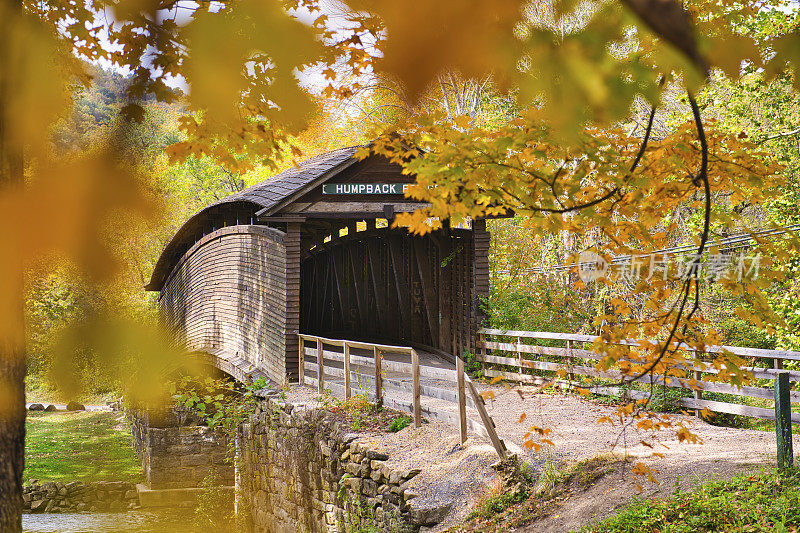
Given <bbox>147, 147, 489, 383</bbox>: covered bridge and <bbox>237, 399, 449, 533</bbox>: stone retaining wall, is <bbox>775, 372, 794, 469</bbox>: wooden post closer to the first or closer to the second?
<bbox>237, 399, 449, 533</bbox>: stone retaining wall

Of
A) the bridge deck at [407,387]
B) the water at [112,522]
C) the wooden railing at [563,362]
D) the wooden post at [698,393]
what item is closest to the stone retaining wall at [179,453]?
the water at [112,522]

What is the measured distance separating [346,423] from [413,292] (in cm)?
655

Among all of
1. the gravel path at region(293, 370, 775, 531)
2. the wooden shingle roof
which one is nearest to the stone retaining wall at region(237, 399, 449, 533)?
the gravel path at region(293, 370, 775, 531)

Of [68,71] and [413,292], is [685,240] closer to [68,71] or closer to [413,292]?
[413,292]

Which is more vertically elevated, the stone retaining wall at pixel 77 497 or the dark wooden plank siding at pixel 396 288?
the dark wooden plank siding at pixel 396 288

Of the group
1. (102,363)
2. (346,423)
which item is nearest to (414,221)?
(102,363)

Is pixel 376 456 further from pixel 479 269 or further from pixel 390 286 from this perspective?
pixel 390 286

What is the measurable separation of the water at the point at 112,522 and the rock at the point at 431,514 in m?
11.5

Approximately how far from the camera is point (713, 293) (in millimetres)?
14414

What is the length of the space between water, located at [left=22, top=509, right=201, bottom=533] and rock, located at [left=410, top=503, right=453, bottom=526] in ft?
37.9

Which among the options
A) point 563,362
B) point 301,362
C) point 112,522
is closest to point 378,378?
point 301,362

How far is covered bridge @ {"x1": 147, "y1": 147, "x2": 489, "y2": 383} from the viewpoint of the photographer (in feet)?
39.7

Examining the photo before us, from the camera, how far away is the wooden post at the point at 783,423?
5754 mm

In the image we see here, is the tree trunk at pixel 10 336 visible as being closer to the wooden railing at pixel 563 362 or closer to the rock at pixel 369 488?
the rock at pixel 369 488
